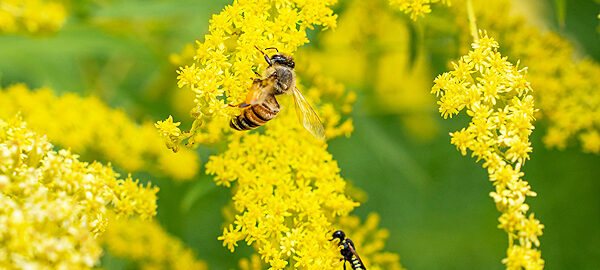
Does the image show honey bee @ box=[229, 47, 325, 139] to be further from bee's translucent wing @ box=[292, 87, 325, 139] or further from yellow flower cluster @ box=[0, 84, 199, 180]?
yellow flower cluster @ box=[0, 84, 199, 180]

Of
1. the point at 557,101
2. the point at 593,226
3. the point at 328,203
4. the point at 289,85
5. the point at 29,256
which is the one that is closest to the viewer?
the point at 29,256

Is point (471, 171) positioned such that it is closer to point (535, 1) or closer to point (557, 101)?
point (557, 101)

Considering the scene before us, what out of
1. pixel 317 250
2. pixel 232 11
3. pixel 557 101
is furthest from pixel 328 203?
pixel 557 101

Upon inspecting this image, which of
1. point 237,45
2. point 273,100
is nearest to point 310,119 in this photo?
point 273,100

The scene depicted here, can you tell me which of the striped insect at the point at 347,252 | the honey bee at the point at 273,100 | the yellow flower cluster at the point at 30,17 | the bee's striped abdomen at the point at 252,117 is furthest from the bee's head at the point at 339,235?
the yellow flower cluster at the point at 30,17

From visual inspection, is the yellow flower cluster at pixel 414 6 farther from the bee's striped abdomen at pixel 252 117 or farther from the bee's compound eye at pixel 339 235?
the bee's compound eye at pixel 339 235
